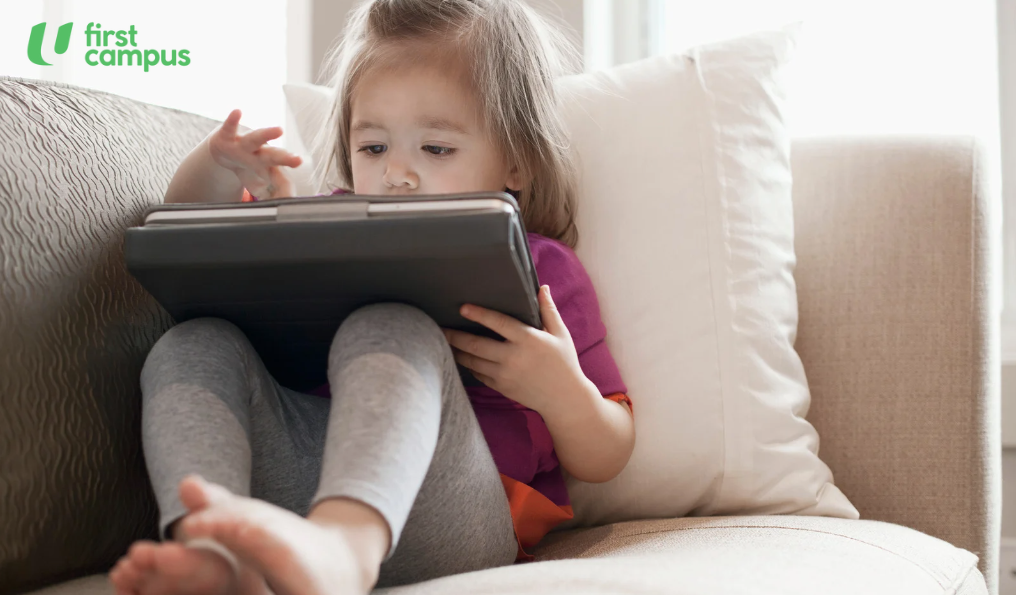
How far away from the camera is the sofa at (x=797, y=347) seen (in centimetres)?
67

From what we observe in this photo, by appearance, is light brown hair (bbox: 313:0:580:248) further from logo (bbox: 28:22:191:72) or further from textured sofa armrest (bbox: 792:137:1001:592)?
logo (bbox: 28:22:191:72)

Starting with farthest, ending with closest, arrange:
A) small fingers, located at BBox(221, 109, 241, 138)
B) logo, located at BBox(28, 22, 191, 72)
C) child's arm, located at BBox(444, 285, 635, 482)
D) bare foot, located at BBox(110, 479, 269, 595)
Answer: logo, located at BBox(28, 22, 191, 72) < small fingers, located at BBox(221, 109, 241, 138) < child's arm, located at BBox(444, 285, 635, 482) < bare foot, located at BBox(110, 479, 269, 595)

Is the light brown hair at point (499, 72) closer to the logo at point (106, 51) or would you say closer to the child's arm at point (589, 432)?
the child's arm at point (589, 432)

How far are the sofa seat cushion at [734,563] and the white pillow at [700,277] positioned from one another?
0.05m

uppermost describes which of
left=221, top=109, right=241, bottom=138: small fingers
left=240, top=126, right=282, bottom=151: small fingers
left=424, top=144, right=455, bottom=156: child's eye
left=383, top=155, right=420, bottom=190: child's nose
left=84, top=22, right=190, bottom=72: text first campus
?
left=84, top=22, right=190, bottom=72: text first campus

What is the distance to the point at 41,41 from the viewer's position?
6.91ft

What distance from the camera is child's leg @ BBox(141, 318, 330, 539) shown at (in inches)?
23.6

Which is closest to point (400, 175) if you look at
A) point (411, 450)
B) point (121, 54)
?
point (411, 450)

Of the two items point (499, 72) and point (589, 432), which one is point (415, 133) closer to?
point (499, 72)

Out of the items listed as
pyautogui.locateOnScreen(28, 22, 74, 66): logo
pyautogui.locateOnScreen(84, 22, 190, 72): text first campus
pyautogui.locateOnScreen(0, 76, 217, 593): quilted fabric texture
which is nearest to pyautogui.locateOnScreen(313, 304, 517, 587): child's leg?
pyautogui.locateOnScreen(0, 76, 217, 593): quilted fabric texture

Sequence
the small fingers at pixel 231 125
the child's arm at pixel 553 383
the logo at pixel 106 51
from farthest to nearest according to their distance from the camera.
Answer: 1. the logo at pixel 106 51
2. the small fingers at pixel 231 125
3. the child's arm at pixel 553 383

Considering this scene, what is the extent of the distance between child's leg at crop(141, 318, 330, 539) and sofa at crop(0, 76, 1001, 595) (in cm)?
9

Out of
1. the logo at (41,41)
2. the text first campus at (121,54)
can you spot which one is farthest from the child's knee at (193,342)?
the logo at (41,41)

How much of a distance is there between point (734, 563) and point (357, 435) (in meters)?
0.31
